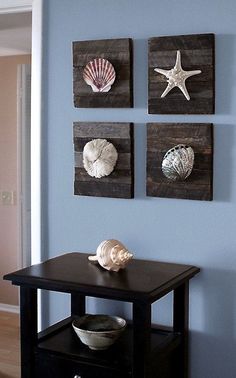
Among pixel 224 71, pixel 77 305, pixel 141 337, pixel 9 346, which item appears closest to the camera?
pixel 141 337

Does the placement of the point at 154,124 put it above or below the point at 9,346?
above

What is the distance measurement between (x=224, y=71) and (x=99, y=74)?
0.51 m

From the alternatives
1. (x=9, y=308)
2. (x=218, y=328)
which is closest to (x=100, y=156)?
(x=218, y=328)

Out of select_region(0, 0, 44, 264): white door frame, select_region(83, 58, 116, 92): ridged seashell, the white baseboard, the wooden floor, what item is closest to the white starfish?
select_region(83, 58, 116, 92): ridged seashell

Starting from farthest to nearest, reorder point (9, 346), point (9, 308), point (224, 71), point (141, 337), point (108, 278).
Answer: point (9, 308) → point (9, 346) → point (224, 71) → point (108, 278) → point (141, 337)

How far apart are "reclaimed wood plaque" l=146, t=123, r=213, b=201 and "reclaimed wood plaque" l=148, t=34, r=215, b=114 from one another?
2.7 inches

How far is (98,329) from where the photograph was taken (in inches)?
93.9

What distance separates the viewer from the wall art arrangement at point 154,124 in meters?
2.33

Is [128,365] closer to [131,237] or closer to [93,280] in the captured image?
[93,280]

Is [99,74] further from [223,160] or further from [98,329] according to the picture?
[98,329]

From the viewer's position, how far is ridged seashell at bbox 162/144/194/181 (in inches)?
91.3

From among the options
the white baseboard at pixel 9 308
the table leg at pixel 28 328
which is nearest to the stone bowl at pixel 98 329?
the table leg at pixel 28 328

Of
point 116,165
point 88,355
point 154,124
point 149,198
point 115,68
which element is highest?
point 115,68

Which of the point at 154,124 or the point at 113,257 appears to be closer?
the point at 113,257
